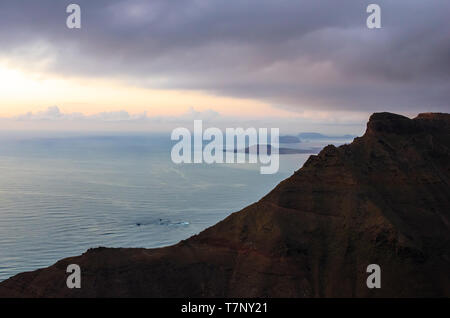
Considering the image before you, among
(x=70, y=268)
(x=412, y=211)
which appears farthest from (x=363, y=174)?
(x=70, y=268)

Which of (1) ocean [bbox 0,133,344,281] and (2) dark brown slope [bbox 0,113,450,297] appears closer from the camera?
(2) dark brown slope [bbox 0,113,450,297]

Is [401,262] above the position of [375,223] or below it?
below

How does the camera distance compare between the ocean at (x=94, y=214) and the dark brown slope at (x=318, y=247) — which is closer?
the dark brown slope at (x=318, y=247)

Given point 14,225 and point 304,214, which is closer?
point 304,214

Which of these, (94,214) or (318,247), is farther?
(94,214)
